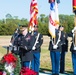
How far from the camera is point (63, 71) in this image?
35.5 ft

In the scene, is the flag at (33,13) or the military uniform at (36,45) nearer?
the military uniform at (36,45)

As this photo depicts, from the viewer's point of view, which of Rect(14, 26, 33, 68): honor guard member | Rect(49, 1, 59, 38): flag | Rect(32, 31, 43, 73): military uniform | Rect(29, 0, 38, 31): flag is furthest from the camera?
Rect(29, 0, 38, 31): flag

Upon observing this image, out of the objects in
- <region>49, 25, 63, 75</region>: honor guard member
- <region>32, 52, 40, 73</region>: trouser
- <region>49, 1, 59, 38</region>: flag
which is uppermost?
<region>49, 1, 59, 38</region>: flag

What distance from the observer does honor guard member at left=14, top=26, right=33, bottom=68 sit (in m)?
8.43

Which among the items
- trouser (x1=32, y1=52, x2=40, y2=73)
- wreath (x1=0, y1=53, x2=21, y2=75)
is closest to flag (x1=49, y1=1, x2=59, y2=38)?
trouser (x1=32, y1=52, x2=40, y2=73)

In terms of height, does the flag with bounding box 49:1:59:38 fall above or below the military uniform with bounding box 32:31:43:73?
above

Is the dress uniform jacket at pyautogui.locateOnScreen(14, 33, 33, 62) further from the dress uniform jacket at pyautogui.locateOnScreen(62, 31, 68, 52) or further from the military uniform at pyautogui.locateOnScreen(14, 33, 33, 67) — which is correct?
the dress uniform jacket at pyautogui.locateOnScreen(62, 31, 68, 52)

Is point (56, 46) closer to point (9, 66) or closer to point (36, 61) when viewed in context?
point (36, 61)

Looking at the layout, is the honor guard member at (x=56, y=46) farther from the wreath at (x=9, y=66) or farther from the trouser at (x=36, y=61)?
the wreath at (x=9, y=66)

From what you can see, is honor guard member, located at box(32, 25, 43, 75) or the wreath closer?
the wreath

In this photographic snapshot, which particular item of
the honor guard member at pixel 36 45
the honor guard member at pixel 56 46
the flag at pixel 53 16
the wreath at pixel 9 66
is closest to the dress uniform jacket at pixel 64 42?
the honor guard member at pixel 56 46

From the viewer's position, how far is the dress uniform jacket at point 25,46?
8469mm

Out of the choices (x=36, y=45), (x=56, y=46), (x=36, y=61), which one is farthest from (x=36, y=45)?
(x=56, y=46)

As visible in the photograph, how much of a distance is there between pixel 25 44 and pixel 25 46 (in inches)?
2.1
